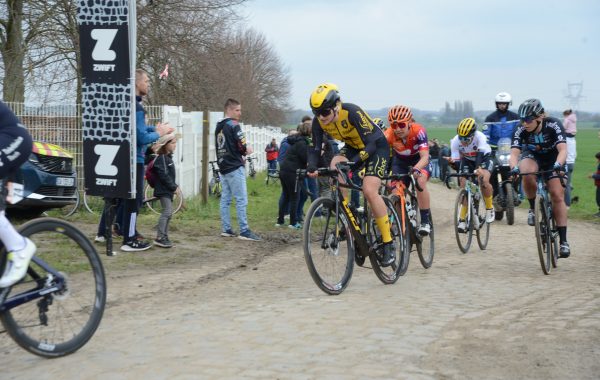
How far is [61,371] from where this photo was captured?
17.4 feet

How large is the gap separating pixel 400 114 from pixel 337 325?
15.7 feet

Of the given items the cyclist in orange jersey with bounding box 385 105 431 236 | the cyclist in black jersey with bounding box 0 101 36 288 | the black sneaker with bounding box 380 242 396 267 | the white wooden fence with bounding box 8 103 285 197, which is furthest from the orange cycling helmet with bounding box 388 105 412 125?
the white wooden fence with bounding box 8 103 285 197

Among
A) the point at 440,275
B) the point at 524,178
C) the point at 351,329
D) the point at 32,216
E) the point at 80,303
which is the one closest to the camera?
the point at 80,303

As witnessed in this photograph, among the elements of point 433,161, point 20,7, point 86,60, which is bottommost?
point 433,161

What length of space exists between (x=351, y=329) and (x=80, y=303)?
212 centimetres

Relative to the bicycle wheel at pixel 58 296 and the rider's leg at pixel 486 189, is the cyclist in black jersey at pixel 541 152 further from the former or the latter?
the bicycle wheel at pixel 58 296

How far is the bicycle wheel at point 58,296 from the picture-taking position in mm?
5414

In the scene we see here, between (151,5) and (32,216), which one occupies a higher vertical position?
(151,5)

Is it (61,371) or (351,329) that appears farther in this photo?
(351,329)

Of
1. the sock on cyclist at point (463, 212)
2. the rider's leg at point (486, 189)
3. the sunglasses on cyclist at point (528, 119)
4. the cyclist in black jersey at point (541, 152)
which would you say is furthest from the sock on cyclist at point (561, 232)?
the rider's leg at point (486, 189)

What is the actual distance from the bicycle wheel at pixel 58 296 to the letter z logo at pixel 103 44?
15.2 feet

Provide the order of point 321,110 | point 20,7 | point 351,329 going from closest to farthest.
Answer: point 351,329
point 321,110
point 20,7

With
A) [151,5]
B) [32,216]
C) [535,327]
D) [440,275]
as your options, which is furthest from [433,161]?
[535,327]

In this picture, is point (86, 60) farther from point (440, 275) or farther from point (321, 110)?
point (440, 275)
